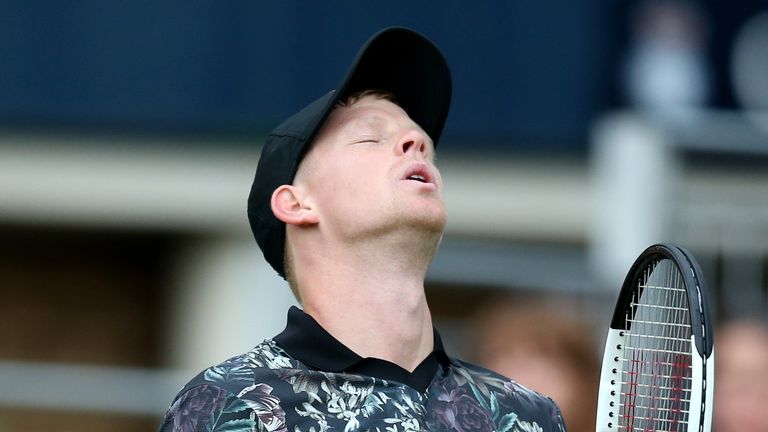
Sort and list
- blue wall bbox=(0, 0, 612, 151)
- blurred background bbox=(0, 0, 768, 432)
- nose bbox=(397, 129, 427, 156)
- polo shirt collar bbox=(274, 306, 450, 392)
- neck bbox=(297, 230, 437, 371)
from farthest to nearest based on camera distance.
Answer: blue wall bbox=(0, 0, 612, 151), blurred background bbox=(0, 0, 768, 432), nose bbox=(397, 129, 427, 156), neck bbox=(297, 230, 437, 371), polo shirt collar bbox=(274, 306, 450, 392)

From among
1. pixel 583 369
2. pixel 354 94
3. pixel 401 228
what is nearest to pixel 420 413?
pixel 401 228

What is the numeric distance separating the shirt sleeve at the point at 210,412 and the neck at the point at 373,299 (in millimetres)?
327

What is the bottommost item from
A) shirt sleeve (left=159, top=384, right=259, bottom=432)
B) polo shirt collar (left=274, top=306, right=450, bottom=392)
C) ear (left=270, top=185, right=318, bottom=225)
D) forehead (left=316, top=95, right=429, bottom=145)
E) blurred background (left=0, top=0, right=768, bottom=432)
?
shirt sleeve (left=159, top=384, right=259, bottom=432)

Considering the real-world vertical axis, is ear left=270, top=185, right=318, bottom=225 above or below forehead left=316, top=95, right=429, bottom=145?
below

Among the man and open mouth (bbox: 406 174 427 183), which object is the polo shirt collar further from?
open mouth (bbox: 406 174 427 183)

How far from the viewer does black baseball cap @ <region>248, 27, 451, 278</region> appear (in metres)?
3.93

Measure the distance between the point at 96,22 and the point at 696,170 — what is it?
126 inches

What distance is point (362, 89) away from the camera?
4.12 m

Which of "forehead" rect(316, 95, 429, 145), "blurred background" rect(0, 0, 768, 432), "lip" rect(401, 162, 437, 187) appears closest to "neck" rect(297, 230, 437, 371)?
"lip" rect(401, 162, 437, 187)

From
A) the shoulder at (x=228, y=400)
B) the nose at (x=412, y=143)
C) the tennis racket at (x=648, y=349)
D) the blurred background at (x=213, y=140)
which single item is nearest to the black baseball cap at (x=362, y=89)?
the nose at (x=412, y=143)

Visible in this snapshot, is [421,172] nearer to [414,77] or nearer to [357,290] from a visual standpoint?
[357,290]

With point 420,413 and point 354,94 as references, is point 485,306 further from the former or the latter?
point 420,413

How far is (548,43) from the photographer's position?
9.08 meters

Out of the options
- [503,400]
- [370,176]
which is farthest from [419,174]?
[503,400]
